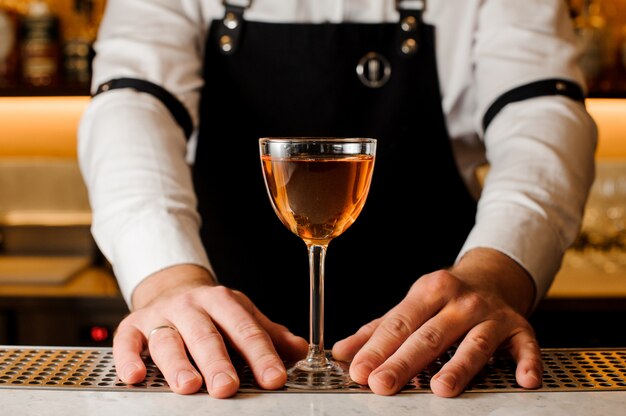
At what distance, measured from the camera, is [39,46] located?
8.77 ft

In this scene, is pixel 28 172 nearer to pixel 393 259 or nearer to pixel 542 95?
pixel 393 259

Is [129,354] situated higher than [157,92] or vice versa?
[157,92]

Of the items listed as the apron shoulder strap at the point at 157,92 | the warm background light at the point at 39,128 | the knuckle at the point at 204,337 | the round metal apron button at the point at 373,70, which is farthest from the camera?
the warm background light at the point at 39,128

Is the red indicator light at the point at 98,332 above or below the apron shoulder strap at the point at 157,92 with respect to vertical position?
below

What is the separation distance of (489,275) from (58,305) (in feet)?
5.22

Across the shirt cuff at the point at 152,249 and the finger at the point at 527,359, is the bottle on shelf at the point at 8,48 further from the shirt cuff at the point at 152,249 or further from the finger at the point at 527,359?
the finger at the point at 527,359

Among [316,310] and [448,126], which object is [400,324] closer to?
[316,310]

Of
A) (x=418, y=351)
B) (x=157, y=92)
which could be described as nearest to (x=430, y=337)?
(x=418, y=351)

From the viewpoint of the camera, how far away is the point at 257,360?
Answer: 781mm

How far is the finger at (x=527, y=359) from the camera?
768 millimetres

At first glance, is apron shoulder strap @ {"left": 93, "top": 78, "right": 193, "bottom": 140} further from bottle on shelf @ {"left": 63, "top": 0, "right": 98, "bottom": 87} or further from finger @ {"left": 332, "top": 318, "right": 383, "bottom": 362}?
bottle on shelf @ {"left": 63, "top": 0, "right": 98, "bottom": 87}

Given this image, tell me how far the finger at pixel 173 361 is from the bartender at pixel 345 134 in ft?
0.57

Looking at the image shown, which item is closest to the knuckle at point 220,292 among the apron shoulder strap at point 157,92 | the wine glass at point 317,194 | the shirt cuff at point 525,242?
the wine glass at point 317,194

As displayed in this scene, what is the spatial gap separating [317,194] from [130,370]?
23 centimetres
